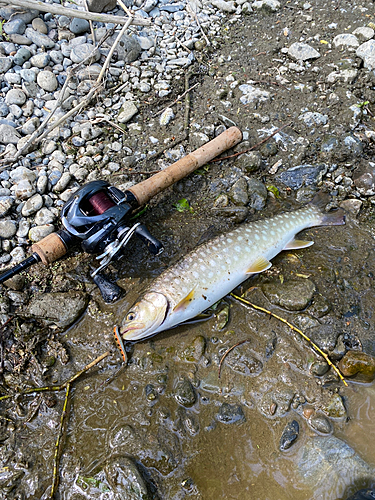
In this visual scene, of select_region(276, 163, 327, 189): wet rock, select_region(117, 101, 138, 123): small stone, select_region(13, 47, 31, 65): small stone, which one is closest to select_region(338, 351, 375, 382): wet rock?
select_region(276, 163, 327, 189): wet rock

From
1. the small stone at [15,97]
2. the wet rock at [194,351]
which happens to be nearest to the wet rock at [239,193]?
the wet rock at [194,351]

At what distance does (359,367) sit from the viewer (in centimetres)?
355

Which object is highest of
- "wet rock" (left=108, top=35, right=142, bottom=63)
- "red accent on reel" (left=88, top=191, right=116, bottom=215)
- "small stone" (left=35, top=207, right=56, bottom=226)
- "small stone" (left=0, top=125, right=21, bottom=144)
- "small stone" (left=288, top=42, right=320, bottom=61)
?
"wet rock" (left=108, top=35, right=142, bottom=63)

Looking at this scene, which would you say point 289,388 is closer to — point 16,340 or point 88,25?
point 16,340

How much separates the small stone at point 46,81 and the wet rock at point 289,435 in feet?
19.9

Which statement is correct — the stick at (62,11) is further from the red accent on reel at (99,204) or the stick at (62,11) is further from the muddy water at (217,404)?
the muddy water at (217,404)

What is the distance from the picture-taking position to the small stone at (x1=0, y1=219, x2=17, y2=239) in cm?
452

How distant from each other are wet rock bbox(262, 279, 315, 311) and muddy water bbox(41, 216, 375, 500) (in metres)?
0.10

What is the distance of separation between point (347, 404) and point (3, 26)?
308 inches

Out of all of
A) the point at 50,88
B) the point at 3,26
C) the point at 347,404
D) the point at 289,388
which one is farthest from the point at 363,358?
the point at 3,26

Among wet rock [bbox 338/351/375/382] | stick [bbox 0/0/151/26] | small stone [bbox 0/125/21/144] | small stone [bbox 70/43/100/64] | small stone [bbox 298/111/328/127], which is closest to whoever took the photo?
wet rock [bbox 338/351/375/382]

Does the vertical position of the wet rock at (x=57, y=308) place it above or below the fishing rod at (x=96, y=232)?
below

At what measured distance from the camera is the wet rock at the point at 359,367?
355 centimetres

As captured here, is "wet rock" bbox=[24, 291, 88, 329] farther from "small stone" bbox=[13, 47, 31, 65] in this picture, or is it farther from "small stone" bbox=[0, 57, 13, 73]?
"small stone" bbox=[13, 47, 31, 65]
